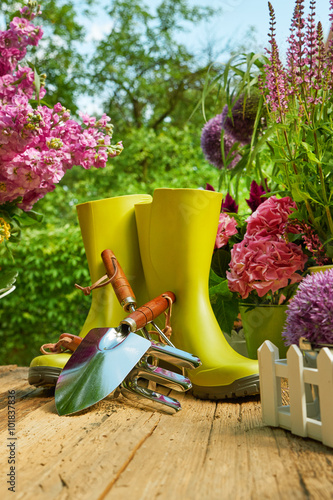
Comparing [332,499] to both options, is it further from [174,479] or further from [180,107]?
[180,107]

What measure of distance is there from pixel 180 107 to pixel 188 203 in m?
3.51

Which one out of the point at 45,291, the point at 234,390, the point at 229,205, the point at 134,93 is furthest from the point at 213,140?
the point at 134,93

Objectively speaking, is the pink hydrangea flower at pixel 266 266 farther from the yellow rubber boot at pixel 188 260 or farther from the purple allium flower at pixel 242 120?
the purple allium flower at pixel 242 120

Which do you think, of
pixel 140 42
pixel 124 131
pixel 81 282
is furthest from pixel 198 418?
pixel 140 42

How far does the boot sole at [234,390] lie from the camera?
726mm

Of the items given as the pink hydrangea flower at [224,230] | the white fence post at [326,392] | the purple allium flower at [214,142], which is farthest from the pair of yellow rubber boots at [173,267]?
the purple allium flower at [214,142]

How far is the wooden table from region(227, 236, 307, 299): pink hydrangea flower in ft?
0.72

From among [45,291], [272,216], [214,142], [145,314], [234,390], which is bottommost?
[45,291]

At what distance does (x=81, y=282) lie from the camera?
7.45 feet

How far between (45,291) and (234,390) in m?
1.74

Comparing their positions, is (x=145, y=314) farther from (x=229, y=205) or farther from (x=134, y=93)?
(x=134, y=93)

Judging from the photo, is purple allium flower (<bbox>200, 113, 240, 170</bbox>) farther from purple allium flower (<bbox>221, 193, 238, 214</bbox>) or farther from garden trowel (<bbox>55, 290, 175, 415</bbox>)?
garden trowel (<bbox>55, 290, 175, 415</bbox>)

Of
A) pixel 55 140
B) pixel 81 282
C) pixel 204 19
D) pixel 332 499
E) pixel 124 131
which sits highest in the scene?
pixel 204 19

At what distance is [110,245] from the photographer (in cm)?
93
